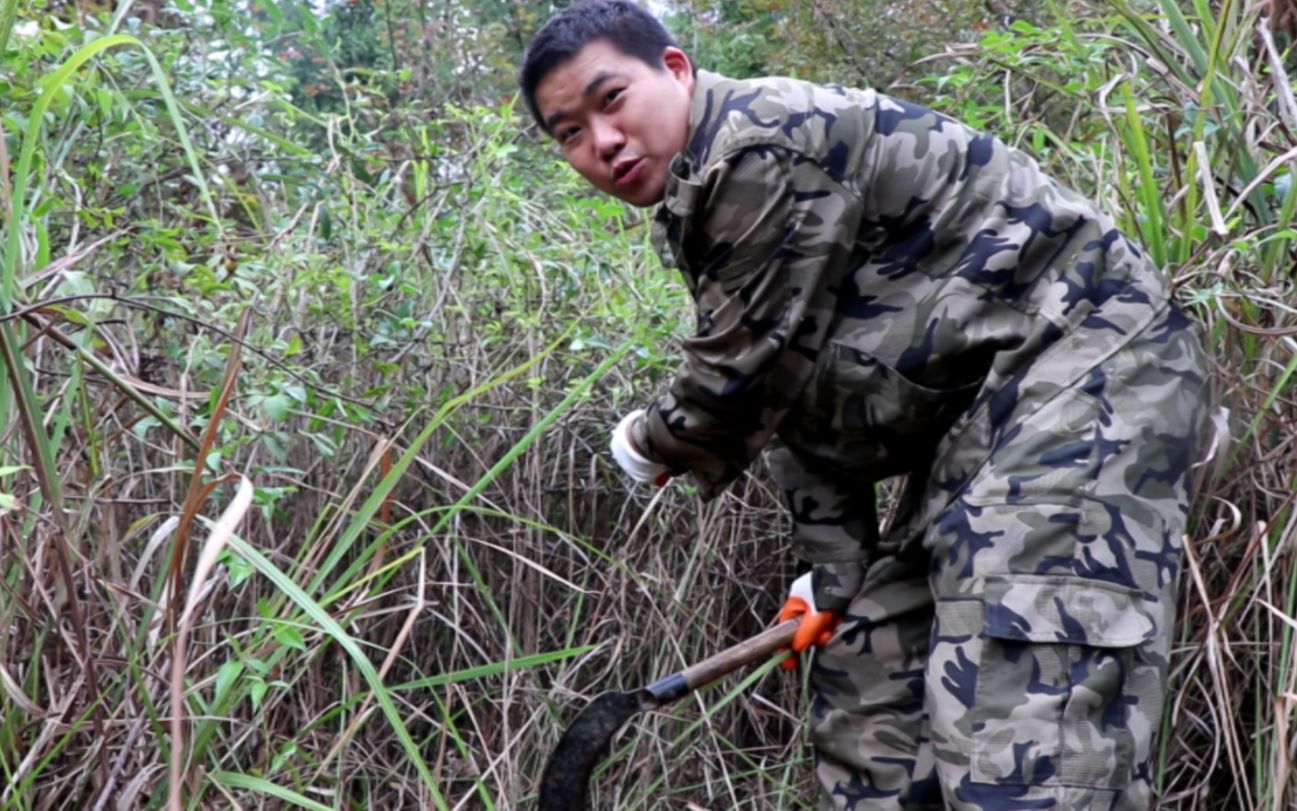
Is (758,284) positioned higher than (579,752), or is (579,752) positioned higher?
(758,284)

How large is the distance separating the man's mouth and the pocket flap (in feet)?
2.74

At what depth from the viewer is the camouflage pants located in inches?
77.5

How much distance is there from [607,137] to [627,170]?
7 centimetres

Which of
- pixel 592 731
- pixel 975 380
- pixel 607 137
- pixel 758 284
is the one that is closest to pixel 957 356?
pixel 975 380

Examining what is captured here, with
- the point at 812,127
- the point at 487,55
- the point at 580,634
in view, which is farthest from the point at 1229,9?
the point at 487,55

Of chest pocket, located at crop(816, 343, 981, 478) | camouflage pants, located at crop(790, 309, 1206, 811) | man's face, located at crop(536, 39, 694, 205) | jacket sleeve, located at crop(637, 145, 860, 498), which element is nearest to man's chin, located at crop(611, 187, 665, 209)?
man's face, located at crop(536, 39, 694, 205)

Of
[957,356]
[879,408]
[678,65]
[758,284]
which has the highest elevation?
[678,65]

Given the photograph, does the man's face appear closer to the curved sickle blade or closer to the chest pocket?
the chest pocket

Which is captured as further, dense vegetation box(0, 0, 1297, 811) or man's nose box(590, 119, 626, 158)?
dense vegetation box(0, 0, 1297, 811)

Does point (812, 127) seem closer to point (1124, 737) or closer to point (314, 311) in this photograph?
point (1124, 737)

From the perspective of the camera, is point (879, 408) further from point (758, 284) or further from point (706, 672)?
point (706, 672)

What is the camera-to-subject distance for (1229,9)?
263 cm

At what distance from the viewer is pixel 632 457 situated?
2486 mm

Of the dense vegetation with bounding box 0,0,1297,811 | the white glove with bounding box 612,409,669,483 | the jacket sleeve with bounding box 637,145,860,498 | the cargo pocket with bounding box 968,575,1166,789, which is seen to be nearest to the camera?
the cargo pocket with bounding box 968,575,1166,789
